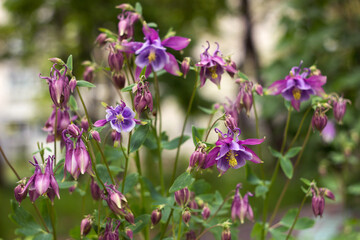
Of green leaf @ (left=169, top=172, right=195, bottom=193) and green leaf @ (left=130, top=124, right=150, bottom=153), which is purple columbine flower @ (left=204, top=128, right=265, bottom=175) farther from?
green leaf @ (left=130, top=124, right=150, bottom=153)

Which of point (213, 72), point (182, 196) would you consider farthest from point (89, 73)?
point (182, 196)

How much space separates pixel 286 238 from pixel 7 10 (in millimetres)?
7566

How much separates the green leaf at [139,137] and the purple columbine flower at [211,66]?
0.79 feet

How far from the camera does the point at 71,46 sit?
9047mm

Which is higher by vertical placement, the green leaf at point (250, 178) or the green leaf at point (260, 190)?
the green leaf at point (250, 178)

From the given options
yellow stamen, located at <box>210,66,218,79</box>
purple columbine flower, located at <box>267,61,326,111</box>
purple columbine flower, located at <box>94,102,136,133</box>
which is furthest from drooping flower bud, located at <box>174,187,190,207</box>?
purple columbine flower, located at <box>267,61,326,111</box>

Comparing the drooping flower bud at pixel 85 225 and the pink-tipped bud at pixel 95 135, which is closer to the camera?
the pink-tipped bud at pixel 95 135

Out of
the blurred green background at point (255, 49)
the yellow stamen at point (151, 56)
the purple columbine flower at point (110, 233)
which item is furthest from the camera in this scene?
the blurred green background at point (255, 49)

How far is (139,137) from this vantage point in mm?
1286

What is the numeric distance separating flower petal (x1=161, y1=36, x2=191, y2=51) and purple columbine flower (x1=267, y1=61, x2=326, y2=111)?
0.38 meters

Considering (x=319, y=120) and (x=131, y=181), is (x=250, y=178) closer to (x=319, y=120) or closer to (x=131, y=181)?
(x=319, y=120)

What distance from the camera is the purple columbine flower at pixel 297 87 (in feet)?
4.95

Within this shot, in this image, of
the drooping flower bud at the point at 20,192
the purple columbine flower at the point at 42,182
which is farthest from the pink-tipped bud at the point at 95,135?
the drooping flower bud at the point at 20,192

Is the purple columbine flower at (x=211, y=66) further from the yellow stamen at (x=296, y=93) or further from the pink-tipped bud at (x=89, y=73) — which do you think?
the pink-tipped bud at (x=89, y=73)
